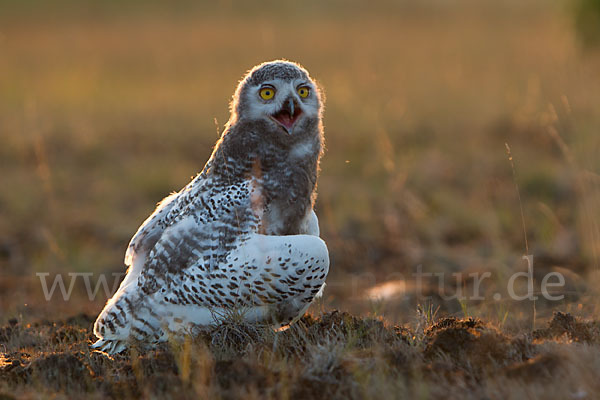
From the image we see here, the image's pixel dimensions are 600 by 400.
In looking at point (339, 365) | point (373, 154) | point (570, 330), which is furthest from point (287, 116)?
point (373, 154)

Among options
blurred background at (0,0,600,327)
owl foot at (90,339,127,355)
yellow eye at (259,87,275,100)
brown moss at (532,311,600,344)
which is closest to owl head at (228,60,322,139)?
yellow eye at (259,87,275,100)

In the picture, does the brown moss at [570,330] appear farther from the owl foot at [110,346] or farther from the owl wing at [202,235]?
the owl foot at [110,346]

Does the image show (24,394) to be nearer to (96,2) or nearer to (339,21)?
(339,21)

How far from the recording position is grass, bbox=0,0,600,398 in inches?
137

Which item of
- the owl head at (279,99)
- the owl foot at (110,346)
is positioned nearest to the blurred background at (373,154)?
the owl head at (279,99)

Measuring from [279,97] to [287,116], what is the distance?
0.14m

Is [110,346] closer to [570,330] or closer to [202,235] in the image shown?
[202,235]

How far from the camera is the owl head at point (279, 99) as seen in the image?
163 inches

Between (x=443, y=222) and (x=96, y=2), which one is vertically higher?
(x=96, y=2)

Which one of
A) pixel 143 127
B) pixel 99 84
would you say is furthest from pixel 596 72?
pixel 99 84

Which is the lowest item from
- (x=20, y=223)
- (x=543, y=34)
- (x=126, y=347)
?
(x=20, y=223)

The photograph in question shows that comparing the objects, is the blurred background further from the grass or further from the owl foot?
the owl foot

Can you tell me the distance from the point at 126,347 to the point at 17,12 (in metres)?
32.4

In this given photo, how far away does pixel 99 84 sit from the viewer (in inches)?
646
